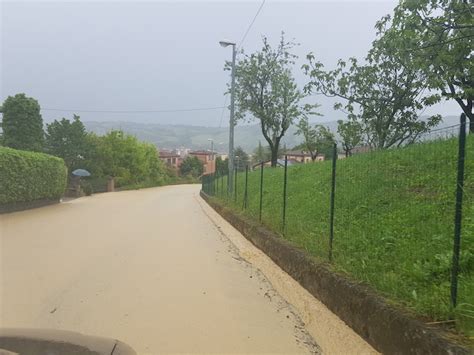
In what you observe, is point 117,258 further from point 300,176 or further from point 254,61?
point 254,61

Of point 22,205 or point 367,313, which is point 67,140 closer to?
point 22,205

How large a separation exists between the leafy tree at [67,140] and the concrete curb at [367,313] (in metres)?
44.9

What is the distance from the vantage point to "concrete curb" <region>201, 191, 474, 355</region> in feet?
12.6

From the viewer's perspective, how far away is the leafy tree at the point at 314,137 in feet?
99.5

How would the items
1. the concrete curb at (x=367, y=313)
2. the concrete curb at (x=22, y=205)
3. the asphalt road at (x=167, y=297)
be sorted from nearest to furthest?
the concrete curb at (x=367, y=313), the asphalt road at (x=167, y=297), the concrete curb at (x=22, y=205)

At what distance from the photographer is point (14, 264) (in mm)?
9062

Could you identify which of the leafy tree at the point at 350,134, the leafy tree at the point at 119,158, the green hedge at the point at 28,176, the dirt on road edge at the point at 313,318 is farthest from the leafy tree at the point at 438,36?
the leafy tree at the point at 119,158

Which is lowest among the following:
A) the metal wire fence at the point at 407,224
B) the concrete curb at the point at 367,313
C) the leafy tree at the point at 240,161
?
the concrete curb at the point at 367,313

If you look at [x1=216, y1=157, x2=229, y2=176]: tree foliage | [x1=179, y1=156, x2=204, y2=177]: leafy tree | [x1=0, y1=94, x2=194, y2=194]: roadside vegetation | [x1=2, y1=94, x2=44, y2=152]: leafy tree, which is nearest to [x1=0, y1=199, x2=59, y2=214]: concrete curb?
[x1=216, y1=157, x2=229, y2=176]: tree foliage

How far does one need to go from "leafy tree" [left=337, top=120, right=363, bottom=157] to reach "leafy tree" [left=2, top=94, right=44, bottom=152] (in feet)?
99.2

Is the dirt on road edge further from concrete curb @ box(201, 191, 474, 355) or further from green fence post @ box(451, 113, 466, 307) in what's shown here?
green fence post @ box(451, 113, 466, 307)

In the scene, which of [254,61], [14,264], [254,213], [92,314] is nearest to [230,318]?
[92,314]

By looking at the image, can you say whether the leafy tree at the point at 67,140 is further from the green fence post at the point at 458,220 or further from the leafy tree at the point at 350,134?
the green fence post at the point at 458,220

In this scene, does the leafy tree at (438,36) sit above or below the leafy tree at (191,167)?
above
